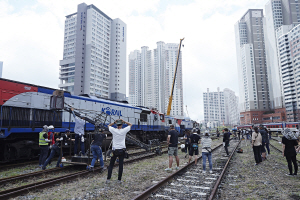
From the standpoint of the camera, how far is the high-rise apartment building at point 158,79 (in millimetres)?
117812

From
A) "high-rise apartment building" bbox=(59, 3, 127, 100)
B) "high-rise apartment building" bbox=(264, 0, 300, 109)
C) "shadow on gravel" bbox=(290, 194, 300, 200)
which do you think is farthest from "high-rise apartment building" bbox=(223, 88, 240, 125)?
"shadow on gravel" bbox=(290, 194, 300, 200)

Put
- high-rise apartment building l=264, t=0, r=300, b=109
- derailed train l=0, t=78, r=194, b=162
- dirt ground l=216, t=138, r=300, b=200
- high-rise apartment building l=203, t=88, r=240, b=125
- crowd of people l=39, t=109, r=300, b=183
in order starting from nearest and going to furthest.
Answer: dirt ground l=216, t=138, r=300, b=200
crowd of people l=39, t=109, r=300, b=183
derailed train l=0, t=78, r=194, b=162
high-rise apartment building l=264, t=0, r=300, b=109
high-rise apartment building l=203, t=88, r=240, b=125

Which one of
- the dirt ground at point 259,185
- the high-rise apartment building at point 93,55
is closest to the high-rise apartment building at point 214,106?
the high-rise apartment building at point 93,55

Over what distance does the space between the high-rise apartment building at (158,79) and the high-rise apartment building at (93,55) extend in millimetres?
25807

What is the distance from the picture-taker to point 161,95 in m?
117

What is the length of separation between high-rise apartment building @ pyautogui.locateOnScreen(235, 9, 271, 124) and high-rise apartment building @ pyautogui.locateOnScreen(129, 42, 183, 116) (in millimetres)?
37241

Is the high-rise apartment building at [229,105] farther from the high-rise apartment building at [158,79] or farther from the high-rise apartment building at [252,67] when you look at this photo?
the high-rise apartment building at [158,79]

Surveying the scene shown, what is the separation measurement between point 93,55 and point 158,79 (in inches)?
1771

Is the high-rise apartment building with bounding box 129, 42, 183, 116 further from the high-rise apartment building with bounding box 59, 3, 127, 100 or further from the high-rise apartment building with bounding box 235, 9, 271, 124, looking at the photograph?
the high-rise apartment building with bounding box 235, 9, 271, 124

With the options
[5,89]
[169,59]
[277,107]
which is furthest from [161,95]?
[5,89]

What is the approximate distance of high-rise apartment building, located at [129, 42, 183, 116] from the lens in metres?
118

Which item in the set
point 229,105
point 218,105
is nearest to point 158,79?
point 218,105

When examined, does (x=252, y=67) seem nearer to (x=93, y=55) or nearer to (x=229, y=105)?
(x=229, y=105)

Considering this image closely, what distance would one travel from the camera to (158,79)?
392ft
